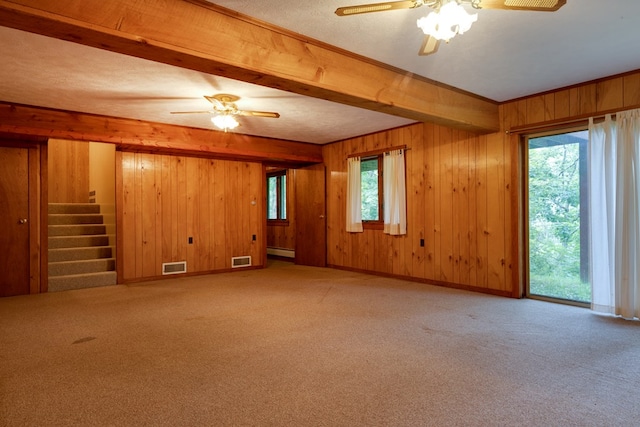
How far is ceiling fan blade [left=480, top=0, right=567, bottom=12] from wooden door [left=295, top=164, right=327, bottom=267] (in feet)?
17.4

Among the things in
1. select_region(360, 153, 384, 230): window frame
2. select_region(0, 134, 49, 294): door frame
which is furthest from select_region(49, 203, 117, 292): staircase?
select_region(360, 153, 384, 230): window frame

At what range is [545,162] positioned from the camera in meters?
4.47

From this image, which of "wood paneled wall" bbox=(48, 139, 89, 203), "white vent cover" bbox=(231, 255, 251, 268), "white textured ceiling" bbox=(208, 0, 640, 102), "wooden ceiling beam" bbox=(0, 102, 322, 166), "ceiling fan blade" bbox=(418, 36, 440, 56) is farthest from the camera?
"wood paneled wall" bbox=(48, 139, 89, 203)

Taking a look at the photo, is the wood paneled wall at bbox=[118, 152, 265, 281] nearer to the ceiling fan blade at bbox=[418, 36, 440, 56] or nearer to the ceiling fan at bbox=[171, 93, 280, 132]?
the ceiling fan at bbox=[171, 93, 280, 132]

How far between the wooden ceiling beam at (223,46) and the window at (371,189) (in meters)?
2.47

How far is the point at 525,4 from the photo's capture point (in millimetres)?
1982

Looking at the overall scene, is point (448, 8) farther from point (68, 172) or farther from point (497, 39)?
point (68, 172)

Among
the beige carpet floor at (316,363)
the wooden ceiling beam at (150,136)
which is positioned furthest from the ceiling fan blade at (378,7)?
the wooden ceiling beam at (150,136)

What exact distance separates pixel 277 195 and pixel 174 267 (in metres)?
3.61

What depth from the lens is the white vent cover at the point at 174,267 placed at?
20.1 feet

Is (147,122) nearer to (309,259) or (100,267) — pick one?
(100,267)

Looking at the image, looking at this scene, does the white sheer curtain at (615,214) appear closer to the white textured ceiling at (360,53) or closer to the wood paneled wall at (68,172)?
the white textured ceiling at (360,53)

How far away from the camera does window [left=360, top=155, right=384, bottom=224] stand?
6266 millimetres

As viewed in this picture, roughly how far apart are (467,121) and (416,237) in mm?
1963
